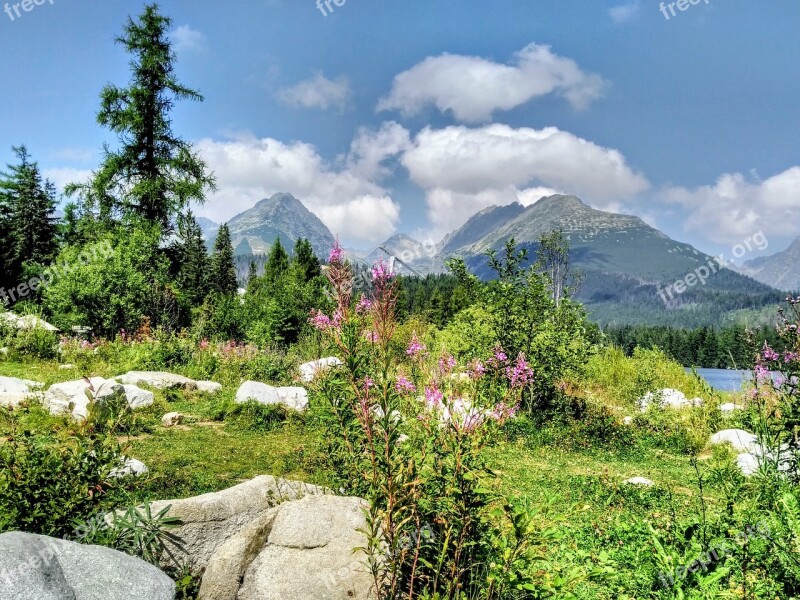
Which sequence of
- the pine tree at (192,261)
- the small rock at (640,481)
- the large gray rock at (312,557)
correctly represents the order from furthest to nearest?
1. the pine tree at (192,261)
2. the small rock at (640,481)
3. the large gray rock at (312,557)

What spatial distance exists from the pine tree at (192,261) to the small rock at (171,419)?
14.4m

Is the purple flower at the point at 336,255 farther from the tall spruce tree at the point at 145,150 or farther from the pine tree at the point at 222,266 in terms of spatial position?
the pine tree at the point at 222,266

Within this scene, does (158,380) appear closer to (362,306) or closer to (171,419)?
(171,419)

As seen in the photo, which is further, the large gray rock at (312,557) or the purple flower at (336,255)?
the large gray rock at (312,557)

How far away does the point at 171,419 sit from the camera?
10297mm

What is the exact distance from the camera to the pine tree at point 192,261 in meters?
Result: 24.9

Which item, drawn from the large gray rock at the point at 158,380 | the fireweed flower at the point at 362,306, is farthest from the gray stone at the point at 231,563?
the large gray rock at the point at 158,380

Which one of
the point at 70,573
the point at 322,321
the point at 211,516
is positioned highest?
the point at 322,321

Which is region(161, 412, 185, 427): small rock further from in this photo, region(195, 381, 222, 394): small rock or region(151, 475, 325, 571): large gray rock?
region(151, 475, 325, 571): large gray rock

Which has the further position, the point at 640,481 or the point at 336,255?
the point at 640,481

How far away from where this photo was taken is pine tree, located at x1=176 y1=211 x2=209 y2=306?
24.9 meters

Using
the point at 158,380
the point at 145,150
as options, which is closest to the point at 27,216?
the point at 145,150

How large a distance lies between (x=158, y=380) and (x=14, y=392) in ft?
10.8

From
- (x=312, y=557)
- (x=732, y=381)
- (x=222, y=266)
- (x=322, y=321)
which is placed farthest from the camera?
(x=222, y=266)
